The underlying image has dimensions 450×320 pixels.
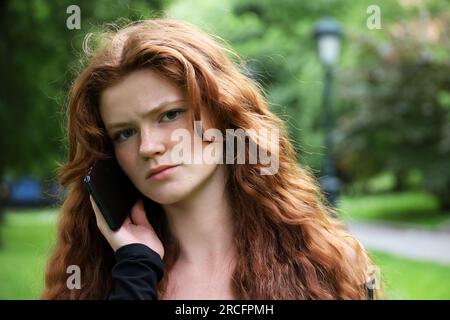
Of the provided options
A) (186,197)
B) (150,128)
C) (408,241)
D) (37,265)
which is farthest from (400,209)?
(150,128)

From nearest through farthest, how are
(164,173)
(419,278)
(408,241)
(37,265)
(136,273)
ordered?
(136,273), (164,173), (37,265), (419,278), (408,241)

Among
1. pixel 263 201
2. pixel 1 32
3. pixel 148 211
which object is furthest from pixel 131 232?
pixel 1 32

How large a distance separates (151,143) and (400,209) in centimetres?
1689

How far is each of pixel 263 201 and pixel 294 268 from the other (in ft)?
0.60

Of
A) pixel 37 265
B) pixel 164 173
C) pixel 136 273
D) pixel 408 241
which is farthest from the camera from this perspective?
pixel 408 241

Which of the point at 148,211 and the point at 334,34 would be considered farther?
the point at 334,34

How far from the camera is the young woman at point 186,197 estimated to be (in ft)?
4.60

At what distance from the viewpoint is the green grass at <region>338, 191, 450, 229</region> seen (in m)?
14.7

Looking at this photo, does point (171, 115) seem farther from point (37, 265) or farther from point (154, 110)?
point (37, 265)

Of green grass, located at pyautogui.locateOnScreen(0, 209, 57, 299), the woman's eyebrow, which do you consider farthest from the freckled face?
green grass, located at pyautogui.locateOnScreen(0, 209, 57, 299)

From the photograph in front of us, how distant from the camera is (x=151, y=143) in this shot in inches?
53.9

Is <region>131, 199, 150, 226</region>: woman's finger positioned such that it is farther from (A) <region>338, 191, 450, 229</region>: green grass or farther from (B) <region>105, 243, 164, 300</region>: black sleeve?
(A) <region>338, 191, 450, 229</region>: green grass

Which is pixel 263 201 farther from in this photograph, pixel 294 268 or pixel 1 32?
pixel 1 32

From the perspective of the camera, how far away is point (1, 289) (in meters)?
7.68
